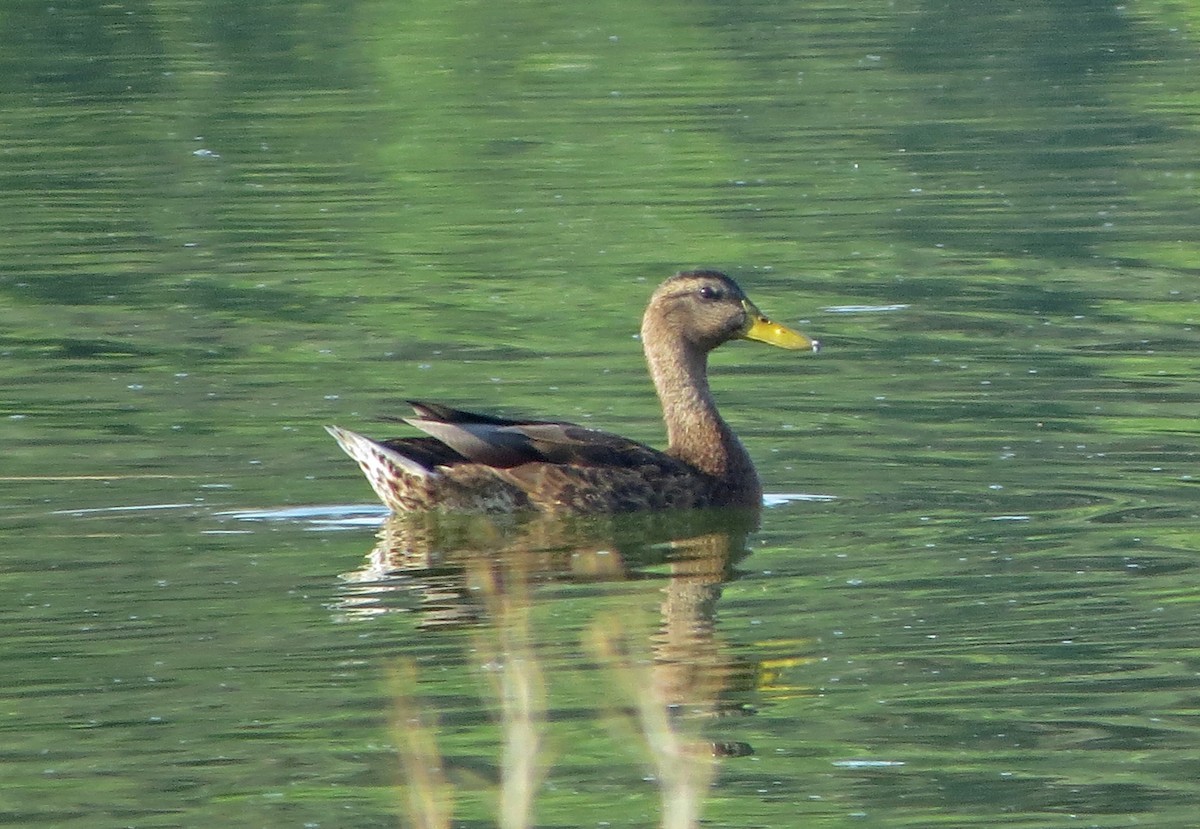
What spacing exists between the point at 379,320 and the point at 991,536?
6276 millimetres

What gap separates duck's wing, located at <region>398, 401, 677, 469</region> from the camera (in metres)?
10.8

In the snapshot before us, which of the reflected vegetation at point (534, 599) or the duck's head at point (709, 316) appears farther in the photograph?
the duck's head at point (709, 316)

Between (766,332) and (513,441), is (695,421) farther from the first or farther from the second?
(513,441)

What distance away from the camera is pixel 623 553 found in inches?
415

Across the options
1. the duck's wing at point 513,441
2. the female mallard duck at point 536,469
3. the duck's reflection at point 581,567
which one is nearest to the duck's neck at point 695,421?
the female mallard duck at point 536,469

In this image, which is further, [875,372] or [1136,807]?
[875,372]

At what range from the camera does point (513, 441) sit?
1095 cm

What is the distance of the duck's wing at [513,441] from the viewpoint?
1082 centimetres

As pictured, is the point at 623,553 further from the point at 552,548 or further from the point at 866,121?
the point at 866,121

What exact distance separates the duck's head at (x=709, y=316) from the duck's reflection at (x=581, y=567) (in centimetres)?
104

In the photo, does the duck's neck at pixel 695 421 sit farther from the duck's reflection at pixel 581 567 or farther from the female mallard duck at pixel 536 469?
the duck's reflection at pixel 581 567

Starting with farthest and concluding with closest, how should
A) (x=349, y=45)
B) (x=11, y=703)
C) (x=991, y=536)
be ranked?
(x=349, y=45) → (x=991, y=536) → (x=11, y=703)

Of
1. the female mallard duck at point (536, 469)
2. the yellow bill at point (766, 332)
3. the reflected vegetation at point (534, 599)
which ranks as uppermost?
the yellow bill at point (766, 332)

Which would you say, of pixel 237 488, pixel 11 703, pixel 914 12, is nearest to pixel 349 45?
pixel 914 12
